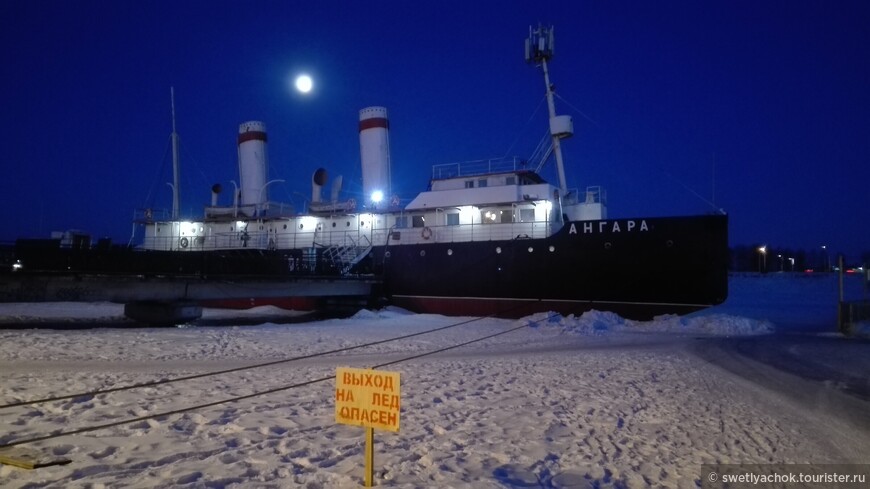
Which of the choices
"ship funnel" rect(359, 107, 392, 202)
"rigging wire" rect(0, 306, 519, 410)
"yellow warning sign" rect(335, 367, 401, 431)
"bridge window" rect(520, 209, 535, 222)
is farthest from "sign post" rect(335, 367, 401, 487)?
"ship funnel" rect(359, 107, 392, 202)

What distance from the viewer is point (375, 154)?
25047 mm

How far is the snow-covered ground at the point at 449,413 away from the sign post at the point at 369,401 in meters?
0.67

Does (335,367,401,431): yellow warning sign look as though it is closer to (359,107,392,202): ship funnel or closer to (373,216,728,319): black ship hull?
(373,216,728,319): black ship hull

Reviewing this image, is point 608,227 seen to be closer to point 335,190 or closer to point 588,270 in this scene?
point 588,270

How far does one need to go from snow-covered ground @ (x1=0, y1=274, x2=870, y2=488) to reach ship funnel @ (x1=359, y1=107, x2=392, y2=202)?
1228cm

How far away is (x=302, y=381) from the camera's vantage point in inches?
338

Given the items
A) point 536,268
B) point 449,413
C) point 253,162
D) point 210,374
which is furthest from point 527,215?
point 253,162

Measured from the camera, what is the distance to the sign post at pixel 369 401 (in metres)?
3.95

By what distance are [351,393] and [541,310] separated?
16290 mm

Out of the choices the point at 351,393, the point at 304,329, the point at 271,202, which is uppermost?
the point at 271,202

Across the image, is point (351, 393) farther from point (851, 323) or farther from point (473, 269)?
point (851, 323)

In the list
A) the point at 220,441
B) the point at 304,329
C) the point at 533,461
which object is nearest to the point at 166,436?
the point at 220,441

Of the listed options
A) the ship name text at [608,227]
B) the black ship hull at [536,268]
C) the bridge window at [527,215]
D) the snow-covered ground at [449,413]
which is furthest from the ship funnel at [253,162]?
the ship name text at [608,227]

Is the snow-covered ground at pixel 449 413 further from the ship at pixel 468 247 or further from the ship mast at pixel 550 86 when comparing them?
the ship mast at pixel 550 86
